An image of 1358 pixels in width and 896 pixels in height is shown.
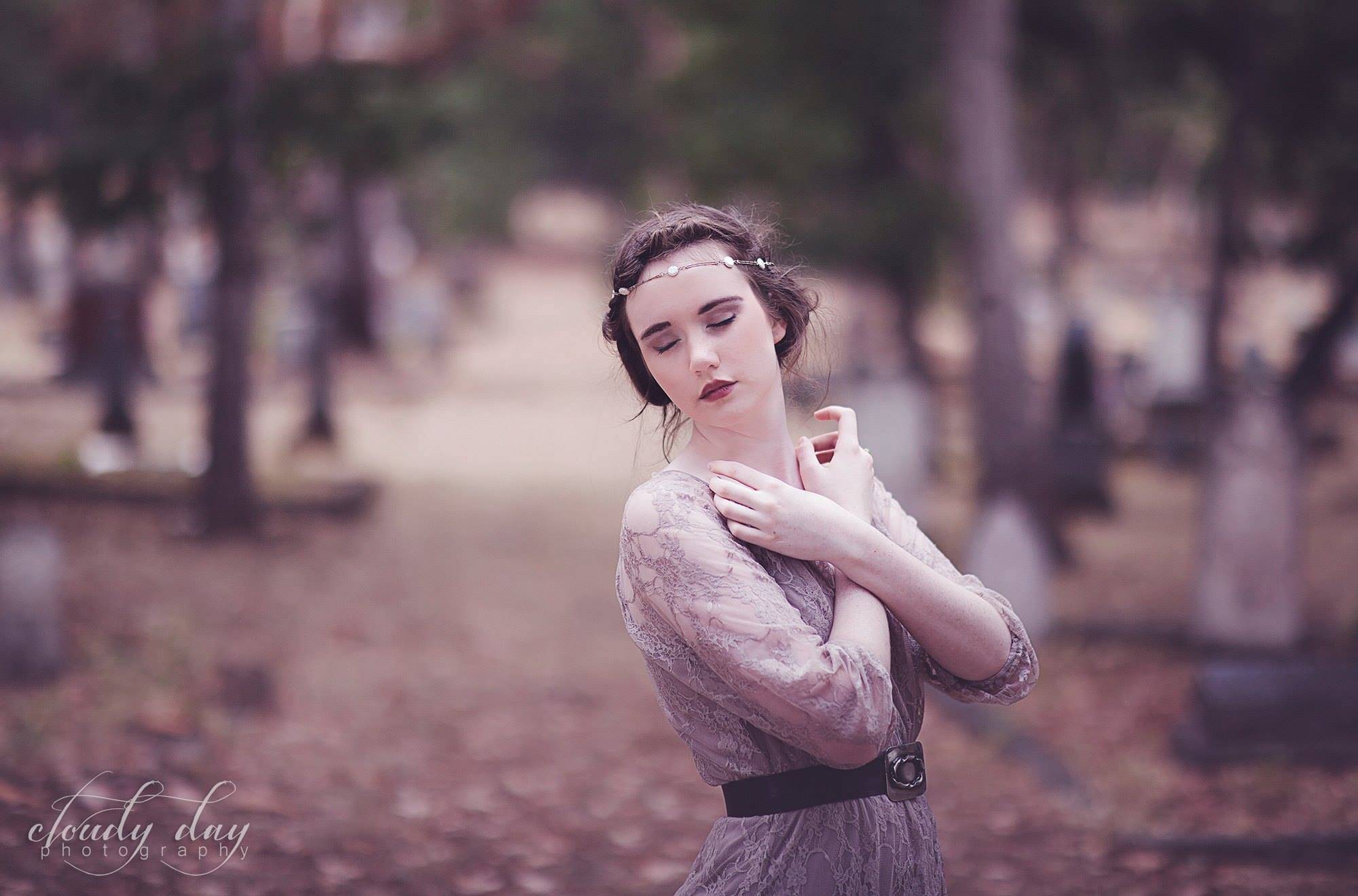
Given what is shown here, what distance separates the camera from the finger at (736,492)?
2248 mm

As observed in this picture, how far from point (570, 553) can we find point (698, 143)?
4.86 m

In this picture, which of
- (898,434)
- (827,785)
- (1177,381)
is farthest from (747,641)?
(1177,381)

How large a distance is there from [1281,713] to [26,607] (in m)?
6.62

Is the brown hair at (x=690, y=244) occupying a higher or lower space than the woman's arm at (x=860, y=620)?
higher

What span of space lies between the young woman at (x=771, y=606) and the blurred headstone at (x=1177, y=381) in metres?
12.4

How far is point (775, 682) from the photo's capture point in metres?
2.14

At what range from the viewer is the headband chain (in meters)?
2.40

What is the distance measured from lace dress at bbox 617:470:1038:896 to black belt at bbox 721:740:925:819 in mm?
22

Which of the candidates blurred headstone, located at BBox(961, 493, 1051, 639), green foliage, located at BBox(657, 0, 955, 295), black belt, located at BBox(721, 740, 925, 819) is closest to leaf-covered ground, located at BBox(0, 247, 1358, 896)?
blurred headstone, located at BBox(961, 493, 1051, 639)

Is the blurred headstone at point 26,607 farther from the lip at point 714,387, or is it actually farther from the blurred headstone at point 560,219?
the blurred headstone at point 560,219

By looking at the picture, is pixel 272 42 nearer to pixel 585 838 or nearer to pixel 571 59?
pixel 585 838

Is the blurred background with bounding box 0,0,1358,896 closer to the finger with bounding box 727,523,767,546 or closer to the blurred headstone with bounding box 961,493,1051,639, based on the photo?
the blurred headstone with bounding box 961,493,1051,639

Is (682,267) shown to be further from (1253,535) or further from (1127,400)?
(1127,400)

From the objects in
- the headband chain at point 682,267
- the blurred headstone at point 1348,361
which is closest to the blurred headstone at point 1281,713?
the headband chain at point 682,267
